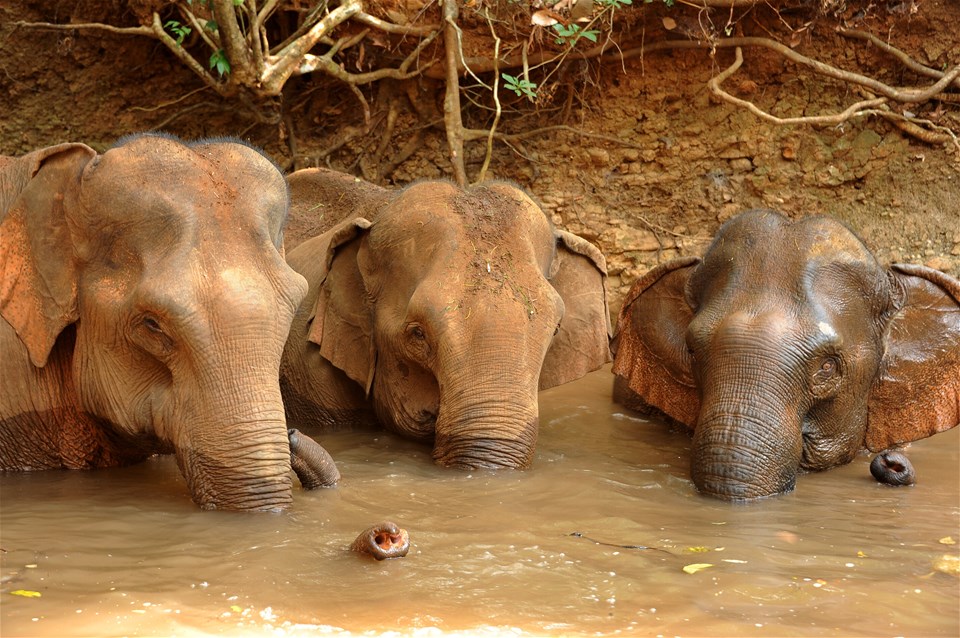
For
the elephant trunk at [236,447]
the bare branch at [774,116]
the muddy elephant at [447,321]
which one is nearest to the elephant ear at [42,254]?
the elephant trunk at [236,447]

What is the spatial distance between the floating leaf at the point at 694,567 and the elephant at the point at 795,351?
1052mm

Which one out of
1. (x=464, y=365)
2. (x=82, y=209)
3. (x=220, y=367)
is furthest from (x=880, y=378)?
(x=82, y=209)

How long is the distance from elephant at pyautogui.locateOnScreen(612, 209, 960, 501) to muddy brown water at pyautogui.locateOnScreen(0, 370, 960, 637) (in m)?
0.20

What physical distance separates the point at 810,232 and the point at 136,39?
6037 millimetres

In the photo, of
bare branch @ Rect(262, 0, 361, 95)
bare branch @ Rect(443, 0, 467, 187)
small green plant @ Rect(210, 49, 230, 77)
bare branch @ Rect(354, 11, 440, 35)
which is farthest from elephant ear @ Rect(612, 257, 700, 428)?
small green plant @ Rect(210, 49, 230, 77)

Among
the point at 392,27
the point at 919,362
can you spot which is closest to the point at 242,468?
the point at 919,362

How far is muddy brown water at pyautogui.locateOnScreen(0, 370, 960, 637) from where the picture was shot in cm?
345

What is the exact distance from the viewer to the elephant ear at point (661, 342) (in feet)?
20.8

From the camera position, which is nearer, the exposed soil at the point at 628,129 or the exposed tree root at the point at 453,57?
the exposed tree root at the point at 453,57

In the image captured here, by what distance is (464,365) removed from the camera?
5.52 meters

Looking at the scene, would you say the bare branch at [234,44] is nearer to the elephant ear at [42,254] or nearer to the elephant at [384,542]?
the elephant ear at [42,254]

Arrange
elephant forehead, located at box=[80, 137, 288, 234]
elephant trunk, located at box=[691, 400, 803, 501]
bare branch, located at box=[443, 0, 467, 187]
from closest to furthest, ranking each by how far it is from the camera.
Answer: elephant forehead, located at box=[80, 137, 288, 234] → elephant trunk, located at box=[691, 400, 803, 501] → bare branch, located at box=[443, 0, 467, 187]

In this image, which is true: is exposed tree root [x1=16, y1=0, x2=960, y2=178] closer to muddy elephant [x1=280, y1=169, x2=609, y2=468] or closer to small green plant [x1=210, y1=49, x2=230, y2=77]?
small green plant [x1=210, y1=49, x2=230, y2=77]

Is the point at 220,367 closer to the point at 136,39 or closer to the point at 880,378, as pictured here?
the point at 880,378
